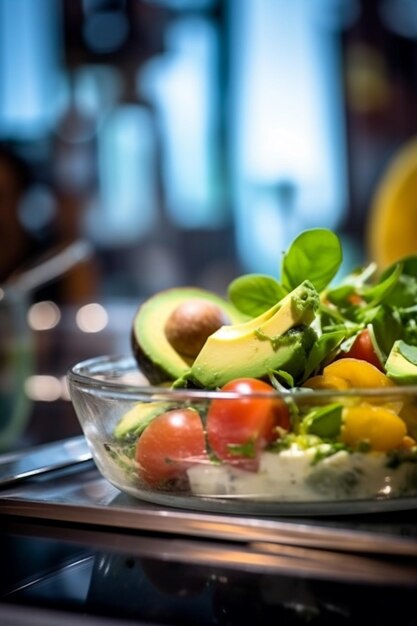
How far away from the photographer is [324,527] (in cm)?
→ 43

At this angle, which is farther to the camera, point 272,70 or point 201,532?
point 272,70

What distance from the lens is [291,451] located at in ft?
1.52

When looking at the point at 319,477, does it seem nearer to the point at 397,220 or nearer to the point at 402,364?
the point at 402,364

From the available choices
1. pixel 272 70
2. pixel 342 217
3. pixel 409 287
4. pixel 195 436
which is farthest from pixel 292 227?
pixel 195 436

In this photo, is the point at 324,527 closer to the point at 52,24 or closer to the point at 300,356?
the point at 300,356

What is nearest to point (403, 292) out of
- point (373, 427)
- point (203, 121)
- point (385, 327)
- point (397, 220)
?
point (385, 327)

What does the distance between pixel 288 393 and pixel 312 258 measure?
0.42 ft

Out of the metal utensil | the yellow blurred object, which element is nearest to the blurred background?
the yellow blurred object

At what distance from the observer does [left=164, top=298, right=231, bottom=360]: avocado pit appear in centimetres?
58

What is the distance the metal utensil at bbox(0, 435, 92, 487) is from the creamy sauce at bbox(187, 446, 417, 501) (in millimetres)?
147

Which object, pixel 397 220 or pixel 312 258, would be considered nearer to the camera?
pixel 312 258

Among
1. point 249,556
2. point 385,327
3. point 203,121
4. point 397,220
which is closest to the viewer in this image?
point 249,556

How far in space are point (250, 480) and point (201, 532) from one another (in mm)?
35

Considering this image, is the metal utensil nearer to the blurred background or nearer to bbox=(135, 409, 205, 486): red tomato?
bbox=(135, 409, 205, 486): red tomato
